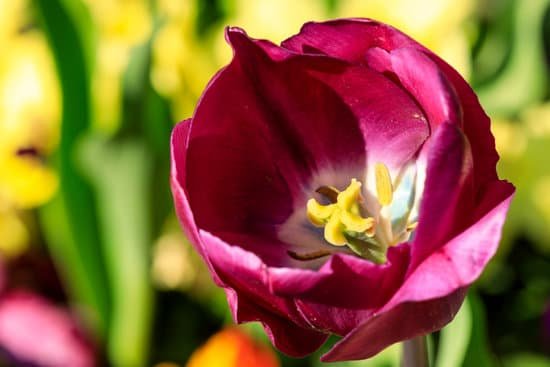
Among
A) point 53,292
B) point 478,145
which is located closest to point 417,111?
point 478,145

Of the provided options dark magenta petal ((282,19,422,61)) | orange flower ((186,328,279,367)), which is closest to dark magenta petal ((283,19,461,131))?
dark magenta petal ((282,19,422,61))

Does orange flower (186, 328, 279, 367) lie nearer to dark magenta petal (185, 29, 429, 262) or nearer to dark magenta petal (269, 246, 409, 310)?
dark magenta petal (185, 29, 429, 262)

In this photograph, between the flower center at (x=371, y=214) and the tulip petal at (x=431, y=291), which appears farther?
the flower center at (x=371, y=214)

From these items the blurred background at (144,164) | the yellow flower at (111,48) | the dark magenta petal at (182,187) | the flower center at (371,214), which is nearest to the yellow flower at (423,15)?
the blurred background at (144,164)

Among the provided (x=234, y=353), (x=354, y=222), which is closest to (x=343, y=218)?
(x=354, y=222)

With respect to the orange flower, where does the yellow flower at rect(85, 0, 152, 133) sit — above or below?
above

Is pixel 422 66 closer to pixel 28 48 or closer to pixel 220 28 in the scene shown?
pixel 220 28

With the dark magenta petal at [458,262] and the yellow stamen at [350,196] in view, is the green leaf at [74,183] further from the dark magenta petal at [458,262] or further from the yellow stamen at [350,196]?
the dark magenta petal at [458,262]
